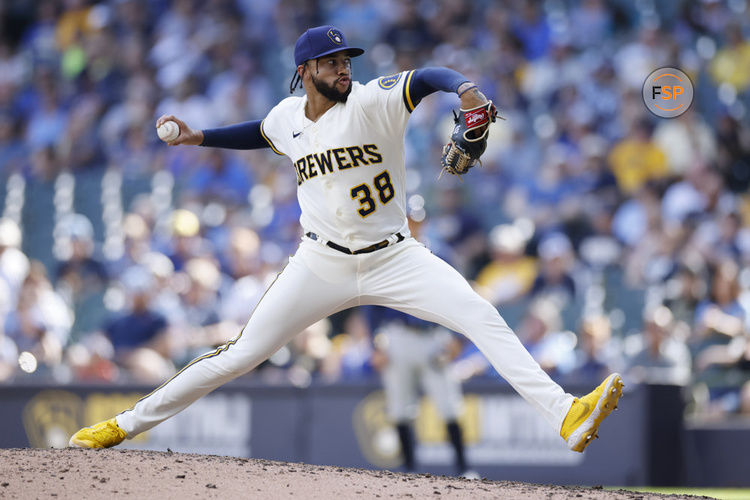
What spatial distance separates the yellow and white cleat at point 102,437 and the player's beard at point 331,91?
1.94 metres

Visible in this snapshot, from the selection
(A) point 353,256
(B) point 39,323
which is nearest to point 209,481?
(A) point 353,256

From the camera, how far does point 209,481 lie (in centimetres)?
445

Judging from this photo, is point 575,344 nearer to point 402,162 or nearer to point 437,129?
point 437,129

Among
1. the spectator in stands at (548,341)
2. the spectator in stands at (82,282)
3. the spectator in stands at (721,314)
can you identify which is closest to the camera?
the spectator in stands at (721,314)

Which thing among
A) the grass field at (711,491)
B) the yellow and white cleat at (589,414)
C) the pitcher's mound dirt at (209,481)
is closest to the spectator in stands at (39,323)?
the pitcher's mound dirt at (209,481)

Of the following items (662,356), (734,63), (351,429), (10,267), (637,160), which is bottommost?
(351,429)

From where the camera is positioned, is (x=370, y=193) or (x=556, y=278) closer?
Result: (x=370, y=193)

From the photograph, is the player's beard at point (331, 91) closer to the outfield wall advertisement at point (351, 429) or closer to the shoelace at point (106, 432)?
the shoelace at point (106, 432)

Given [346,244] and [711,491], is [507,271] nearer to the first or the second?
[711,491]

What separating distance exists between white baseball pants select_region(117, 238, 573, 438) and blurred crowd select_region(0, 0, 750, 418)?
313 cm

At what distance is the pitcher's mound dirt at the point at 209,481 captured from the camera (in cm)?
427

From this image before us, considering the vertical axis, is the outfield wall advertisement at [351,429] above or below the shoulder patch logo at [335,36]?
below

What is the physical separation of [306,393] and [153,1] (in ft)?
26.1

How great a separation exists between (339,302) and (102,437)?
1410mm
